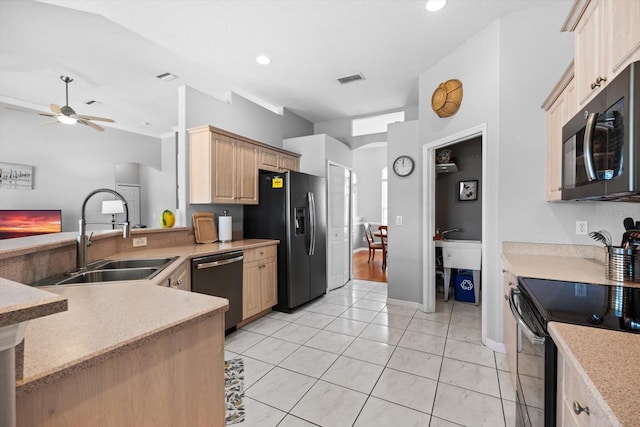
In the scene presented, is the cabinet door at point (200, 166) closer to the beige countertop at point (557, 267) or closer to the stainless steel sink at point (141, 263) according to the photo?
the stainless steel sink at point (141, 263)

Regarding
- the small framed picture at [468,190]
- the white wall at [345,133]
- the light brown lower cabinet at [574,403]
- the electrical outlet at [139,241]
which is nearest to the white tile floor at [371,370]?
the light brown lower cabinet at [574,403]

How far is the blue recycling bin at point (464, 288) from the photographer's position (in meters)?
3.93

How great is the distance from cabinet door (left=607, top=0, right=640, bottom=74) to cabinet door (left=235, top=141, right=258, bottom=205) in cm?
318

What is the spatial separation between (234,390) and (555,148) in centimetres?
302

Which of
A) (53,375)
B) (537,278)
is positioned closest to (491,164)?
(537,278)

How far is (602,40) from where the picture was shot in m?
1.30

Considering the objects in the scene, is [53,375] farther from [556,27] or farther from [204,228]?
[556,27]

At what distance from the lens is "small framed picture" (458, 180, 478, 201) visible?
4.26 meters

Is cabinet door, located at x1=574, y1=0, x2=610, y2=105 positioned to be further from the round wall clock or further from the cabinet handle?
the round wall clock

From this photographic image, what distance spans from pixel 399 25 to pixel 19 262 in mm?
3219

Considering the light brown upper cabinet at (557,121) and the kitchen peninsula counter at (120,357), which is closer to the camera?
the kitchen peninsula counter at (120,357)

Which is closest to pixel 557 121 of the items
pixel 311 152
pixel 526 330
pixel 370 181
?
pixel 526 330

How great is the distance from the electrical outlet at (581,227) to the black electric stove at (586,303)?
0.97 metres

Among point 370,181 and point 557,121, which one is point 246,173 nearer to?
point 557,121
